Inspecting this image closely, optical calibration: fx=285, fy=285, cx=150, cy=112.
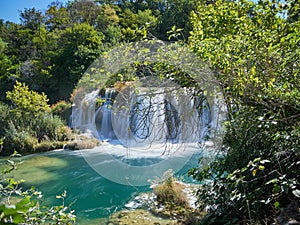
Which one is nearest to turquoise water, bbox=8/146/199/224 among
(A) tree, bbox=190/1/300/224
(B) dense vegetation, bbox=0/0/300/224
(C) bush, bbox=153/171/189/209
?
(C) bush, bbox=153/171/189/209

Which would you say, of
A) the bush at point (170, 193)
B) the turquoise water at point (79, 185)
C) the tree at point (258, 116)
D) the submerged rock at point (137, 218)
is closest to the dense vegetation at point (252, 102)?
the tree at point (258, 116)

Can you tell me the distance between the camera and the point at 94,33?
14703 mm

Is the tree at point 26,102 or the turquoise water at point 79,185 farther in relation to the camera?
the tree at point 26,102

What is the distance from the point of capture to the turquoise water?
448 cm

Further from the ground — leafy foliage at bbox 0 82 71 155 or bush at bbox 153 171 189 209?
leafy foliage at bbox 0 82 71 155

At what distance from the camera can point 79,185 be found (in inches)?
227

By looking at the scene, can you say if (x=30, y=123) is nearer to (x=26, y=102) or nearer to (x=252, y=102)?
(x=26, y=102)

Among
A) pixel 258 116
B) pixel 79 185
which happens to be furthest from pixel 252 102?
pixel 79 185

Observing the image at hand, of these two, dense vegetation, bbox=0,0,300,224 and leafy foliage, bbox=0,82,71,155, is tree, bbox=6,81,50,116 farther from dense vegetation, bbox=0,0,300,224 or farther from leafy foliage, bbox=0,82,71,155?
dense vegetation, bbox=0,0,300,224

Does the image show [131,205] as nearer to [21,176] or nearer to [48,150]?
[21,176]

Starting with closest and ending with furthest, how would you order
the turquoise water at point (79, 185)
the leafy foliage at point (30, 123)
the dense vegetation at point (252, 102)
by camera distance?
1. the dense vegetation at point (252, 102)
2. the turquoise water at point (79, 185)
3. the leafy foliage at point (30, 123)

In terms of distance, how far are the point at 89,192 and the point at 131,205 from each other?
1153 millimetres

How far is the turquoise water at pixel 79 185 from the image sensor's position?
14.7 ft

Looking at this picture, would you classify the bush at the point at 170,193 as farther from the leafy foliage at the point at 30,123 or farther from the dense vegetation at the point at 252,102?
the leafy foliage at the point at 30,123
